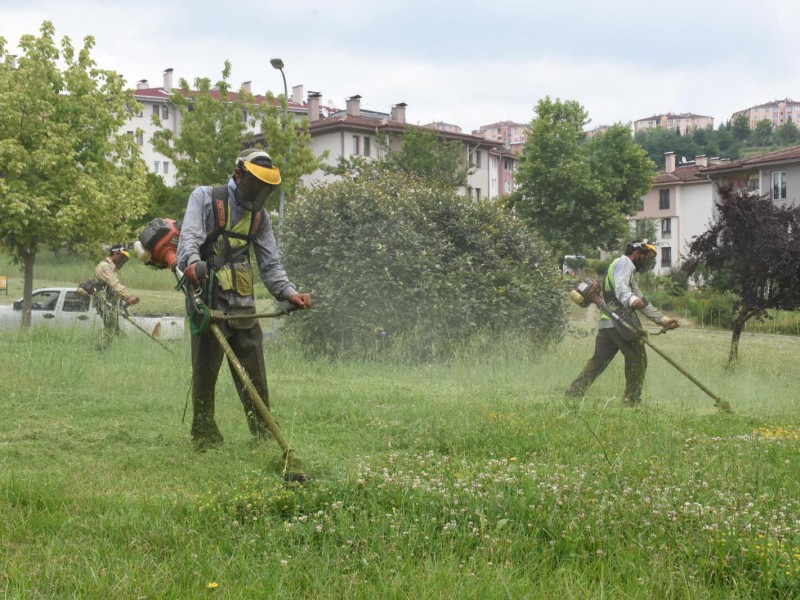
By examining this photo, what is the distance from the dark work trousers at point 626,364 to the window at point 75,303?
1338 cm

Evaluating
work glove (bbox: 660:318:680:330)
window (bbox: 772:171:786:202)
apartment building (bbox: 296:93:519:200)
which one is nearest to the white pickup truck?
work glove (bbox: 660:318:680:330)

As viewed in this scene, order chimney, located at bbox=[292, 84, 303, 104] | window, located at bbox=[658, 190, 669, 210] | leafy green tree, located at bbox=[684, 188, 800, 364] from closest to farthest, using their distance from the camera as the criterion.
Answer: leafy green tree, located at bbox=[684, 188, 800, 364] → window, located at bbox=[658, 190, 669, 210] → chimney, located at bbox=[292, 84, 303, 104]

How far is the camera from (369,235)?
13.7 metres

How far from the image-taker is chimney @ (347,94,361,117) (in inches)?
2595

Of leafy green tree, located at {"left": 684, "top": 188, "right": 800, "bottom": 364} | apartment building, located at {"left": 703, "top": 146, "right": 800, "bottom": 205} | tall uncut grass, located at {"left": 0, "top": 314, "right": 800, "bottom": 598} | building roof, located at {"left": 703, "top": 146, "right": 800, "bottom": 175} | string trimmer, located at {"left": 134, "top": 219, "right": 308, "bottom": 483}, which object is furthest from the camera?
apartment building, located at {"left": 703, "top": 146, "right": 800, "bottom": 205}

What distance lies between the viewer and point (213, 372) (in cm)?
654

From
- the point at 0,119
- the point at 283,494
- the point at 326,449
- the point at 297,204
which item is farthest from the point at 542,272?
the point at 0,119

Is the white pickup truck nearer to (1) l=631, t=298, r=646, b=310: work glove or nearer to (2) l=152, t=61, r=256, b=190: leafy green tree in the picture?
(1) l=631, t=298, r=646, b=310: work glove

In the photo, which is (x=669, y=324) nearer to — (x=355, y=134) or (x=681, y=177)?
(x=355, y=134)

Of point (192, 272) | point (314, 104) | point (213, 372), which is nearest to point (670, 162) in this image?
point (314, 104)

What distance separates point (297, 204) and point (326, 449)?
8.87 metres


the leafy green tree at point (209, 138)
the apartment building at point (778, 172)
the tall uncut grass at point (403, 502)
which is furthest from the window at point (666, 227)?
the tall uncut grass at point (403, 502)

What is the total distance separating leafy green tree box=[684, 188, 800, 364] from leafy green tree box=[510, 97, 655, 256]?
32286mm

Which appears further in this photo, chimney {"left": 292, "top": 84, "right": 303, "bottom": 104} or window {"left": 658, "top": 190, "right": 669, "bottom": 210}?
chimney {"left": 292, "top": 84, "right": 303, "bottom": 104}
